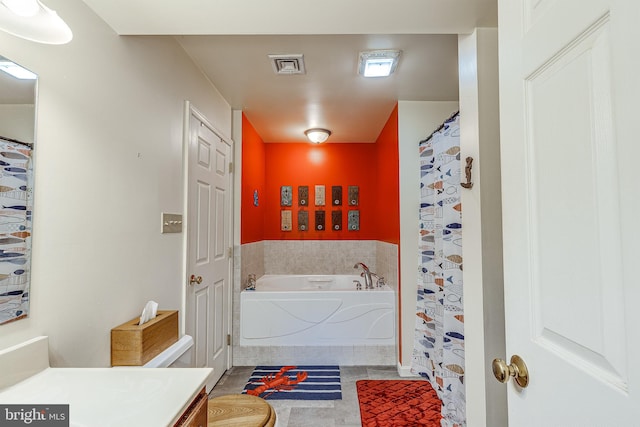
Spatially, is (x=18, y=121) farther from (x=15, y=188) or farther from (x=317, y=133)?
(x=317, y=133)

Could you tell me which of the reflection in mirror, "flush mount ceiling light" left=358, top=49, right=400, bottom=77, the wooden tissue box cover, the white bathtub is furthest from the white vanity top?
the white bathtub

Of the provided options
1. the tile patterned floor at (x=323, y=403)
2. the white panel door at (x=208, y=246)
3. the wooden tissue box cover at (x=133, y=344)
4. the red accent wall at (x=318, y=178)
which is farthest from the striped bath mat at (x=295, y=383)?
the red accent wall at (x=318, y=178)

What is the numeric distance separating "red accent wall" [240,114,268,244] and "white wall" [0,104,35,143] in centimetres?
221

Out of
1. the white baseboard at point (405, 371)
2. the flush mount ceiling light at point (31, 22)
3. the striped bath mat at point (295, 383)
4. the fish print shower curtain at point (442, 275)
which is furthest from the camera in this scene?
the white baseboard at point (405, 371)

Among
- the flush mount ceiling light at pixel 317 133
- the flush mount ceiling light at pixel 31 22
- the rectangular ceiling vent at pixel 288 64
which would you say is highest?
the rectangular ceiling vent at pixel 288 64

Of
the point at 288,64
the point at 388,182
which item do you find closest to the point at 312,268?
the point at 388,182

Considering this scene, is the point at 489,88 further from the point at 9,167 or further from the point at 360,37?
the point at 9,167

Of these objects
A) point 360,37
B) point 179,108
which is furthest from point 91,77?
point 360,37

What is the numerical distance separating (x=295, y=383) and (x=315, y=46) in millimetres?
2542

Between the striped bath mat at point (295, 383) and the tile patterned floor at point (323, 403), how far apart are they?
0.19ft

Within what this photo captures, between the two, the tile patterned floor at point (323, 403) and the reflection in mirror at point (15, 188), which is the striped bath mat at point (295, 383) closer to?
the tile patterned floor at point (323, 403)

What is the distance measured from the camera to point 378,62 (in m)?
2.26

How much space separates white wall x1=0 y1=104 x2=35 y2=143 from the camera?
958mm

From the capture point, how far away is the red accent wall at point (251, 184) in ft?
11.0
